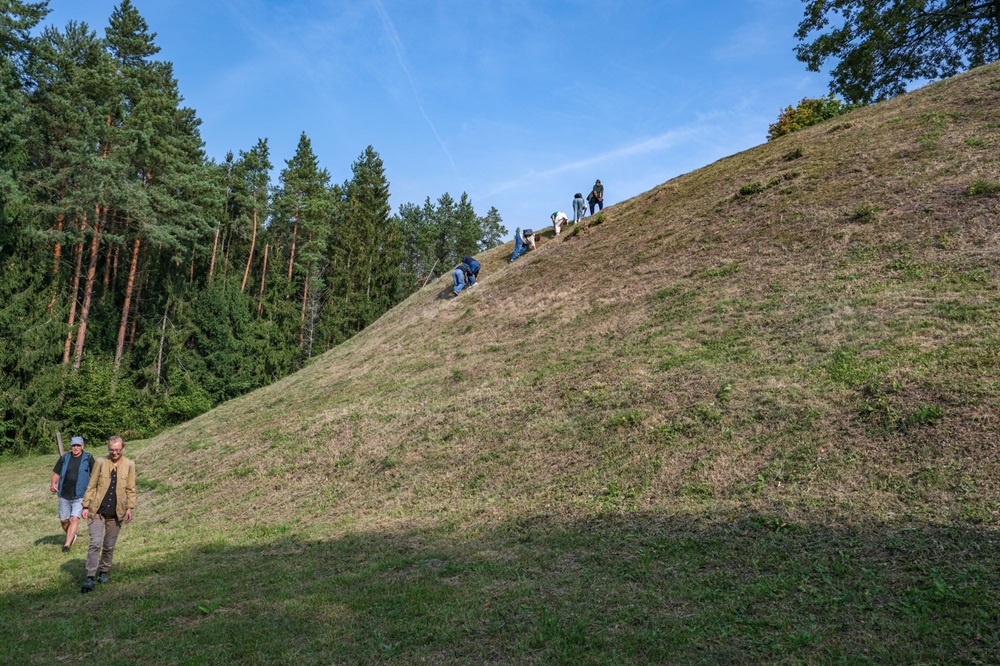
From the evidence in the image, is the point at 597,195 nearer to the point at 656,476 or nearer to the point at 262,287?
the point at 656,476

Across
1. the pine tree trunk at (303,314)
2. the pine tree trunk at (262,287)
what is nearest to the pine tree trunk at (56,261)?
the pine tree trunk at (262,287)

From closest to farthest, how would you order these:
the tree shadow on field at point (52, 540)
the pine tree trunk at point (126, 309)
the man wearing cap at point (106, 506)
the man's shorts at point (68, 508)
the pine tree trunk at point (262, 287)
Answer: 1. the man wearing cap at point (106, 506)
2. the man's shorts at point (68, 508)
3. the tree shadow on field at point (52, 540)
4. the pine tree trunk at point (126, 309)
5. the pine tree trunk at point (262, 287)

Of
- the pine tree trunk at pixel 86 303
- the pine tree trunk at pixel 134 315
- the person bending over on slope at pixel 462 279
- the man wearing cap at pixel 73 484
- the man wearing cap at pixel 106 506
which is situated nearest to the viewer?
the man wearing cap at pixel 106 506

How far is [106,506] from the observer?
809 centimetres

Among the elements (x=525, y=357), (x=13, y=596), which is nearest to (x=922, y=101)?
(x=525, y=357)

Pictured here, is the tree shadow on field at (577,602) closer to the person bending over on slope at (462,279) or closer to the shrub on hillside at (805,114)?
the person bending over on slope at (462,279)

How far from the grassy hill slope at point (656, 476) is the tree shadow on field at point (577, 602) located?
3cm

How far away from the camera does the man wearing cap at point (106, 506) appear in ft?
26.4

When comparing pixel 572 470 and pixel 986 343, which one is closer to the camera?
pixel 986 343

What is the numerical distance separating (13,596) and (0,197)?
2613cm

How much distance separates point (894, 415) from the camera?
7746mm

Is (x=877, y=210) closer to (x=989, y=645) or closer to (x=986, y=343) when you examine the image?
(x=986, y=343)

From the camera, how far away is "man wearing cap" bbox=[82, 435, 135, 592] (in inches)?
317

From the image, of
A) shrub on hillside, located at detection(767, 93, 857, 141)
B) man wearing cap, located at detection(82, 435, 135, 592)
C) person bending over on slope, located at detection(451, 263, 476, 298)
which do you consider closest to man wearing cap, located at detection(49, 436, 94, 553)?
man wearing cap, located at detection(82, 435, 135, 592)
